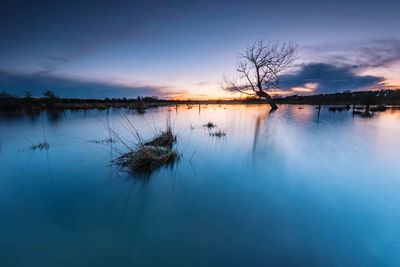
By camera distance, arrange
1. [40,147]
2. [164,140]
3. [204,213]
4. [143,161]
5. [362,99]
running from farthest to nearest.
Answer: [362,99] → [164,140] → [40,147] → [143,161] → [204,213]

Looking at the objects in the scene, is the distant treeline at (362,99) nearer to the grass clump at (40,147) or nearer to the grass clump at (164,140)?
the grass clump at (164,140)

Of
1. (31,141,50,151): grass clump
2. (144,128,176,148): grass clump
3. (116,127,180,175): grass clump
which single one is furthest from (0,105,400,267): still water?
(144,128,176,148): grass clump

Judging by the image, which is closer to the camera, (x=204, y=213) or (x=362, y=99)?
(x=204, y=213)

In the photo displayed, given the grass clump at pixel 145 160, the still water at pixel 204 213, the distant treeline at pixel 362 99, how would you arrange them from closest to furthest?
the still water at pixel 204 213
the grass clump at pixel 145 160
the distant treeline at pixel 362 99

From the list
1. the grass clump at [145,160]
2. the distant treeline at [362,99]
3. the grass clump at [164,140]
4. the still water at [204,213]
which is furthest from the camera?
the distant treeline at [362,99]

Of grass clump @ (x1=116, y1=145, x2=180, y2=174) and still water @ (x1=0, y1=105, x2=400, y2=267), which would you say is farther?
grass clump @ (x1=116, y1=145, x2=180, y2=174)

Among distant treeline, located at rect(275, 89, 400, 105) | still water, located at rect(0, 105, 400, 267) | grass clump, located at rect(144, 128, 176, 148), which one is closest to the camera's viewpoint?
still water, located at rect(0, 105, 400, 267)

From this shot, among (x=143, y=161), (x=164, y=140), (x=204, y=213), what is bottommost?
(x=204, y=213)

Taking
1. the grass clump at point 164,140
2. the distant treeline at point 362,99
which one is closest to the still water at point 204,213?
the grass clump at point 164,140

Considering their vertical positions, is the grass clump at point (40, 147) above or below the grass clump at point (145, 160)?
below

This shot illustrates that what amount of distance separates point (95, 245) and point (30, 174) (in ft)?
12.3

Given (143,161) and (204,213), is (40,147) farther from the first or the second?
(204,213)

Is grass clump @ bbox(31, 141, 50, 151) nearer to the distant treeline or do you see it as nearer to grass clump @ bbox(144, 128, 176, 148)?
grass clump @ bbox(144, 128, 176, 148)

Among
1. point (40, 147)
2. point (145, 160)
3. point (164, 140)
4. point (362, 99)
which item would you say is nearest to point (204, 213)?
point (145, 160)
